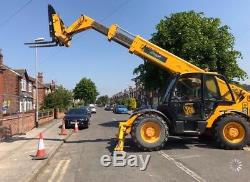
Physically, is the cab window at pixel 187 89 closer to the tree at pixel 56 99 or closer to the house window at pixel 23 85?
the tree at pixel 56 99

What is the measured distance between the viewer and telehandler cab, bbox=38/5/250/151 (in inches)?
537

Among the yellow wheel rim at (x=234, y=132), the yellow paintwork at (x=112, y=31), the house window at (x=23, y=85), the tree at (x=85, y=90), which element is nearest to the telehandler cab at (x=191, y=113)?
the yellow wheel rim at (x=234, y=132)

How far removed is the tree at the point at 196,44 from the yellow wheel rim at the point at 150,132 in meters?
12.6

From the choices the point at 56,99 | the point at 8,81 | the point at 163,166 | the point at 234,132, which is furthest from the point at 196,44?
the point at 8,81

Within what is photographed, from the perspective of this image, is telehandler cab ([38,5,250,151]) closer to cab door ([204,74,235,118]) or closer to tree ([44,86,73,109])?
cab door ([204,74,235,118])

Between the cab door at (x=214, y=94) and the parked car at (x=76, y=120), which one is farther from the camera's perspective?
the parked car at (x=76, y=120)

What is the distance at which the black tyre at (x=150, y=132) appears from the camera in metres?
13.5

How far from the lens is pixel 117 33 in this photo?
51.8 ft

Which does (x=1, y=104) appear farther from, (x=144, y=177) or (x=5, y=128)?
(x=144, y=177)

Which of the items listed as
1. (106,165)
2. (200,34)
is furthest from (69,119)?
(106,165)

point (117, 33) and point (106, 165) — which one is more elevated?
point (117, 33)

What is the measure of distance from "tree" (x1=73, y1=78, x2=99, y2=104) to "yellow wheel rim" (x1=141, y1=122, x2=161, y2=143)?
386 ft

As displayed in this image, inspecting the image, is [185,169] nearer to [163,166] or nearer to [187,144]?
[163,166]

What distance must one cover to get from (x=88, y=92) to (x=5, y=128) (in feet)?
370
